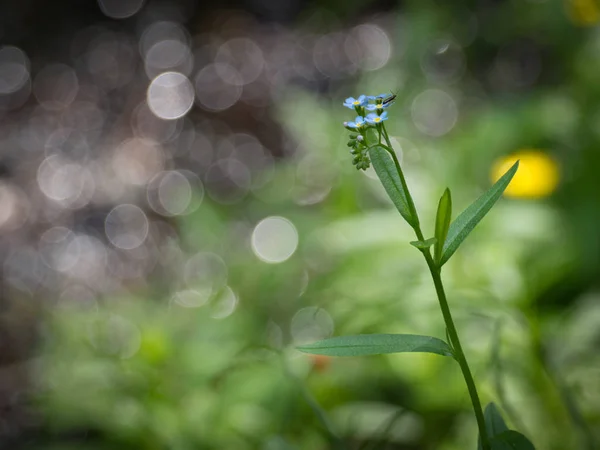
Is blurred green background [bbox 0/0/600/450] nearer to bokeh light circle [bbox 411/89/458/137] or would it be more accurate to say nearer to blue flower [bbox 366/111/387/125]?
bokeh light circle [bbox 411/89/458/137]

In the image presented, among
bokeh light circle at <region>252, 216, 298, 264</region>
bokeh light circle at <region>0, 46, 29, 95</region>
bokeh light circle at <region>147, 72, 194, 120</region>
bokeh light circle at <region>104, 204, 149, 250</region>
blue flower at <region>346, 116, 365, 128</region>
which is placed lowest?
blue flower at <region>346, 116, 365, 128</region>

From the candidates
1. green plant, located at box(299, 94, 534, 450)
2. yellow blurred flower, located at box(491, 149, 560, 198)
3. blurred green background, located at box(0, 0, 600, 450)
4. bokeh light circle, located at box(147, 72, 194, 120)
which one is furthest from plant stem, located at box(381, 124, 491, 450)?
bokeh light circle, located at box(147, 72, 194, 120)

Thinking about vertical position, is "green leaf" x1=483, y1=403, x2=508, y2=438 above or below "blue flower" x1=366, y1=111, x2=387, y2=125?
below

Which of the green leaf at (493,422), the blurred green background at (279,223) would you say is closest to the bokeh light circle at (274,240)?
the blurred green background at (279,223)

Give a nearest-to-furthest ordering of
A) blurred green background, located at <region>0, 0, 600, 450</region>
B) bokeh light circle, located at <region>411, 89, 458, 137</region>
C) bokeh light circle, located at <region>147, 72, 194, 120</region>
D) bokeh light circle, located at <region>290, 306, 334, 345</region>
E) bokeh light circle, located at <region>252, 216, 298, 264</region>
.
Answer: blurred green background, located at <region>0, 0, 600, 450</region> < bokeh light circle, located at <region>290, 306, 334, 345</region> < bokeh light circle, located at <region>252, 216, 298, 264</region> < bokeh light circle, located at <region>411, 89, 458, 137</region> < bokeh light circle, located at <region>147, 72, 194, 120</region>

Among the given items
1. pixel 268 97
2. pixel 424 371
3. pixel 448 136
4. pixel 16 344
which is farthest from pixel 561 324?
pixel 268 97

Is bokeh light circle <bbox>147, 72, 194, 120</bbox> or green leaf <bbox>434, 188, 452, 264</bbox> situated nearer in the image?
green leaf <bbox>434, 188, 452, 264</bbox>

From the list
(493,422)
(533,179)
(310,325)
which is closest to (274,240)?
(310,325)
